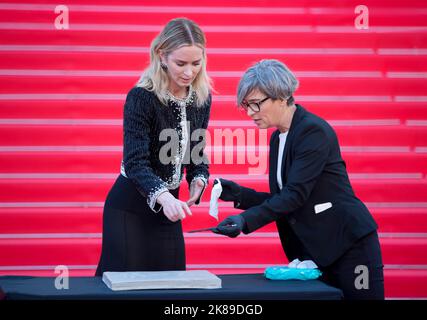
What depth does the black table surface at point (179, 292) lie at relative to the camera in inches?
88.9

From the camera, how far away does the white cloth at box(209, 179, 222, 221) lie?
9.12ft

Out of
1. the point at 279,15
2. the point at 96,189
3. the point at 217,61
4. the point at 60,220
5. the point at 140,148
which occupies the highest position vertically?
the point at 279,15

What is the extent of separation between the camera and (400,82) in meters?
4.77

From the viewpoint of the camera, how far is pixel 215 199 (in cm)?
279

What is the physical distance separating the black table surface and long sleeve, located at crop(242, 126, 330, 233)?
236 mm

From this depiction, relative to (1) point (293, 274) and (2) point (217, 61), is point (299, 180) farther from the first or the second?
(2) point (217, 61)

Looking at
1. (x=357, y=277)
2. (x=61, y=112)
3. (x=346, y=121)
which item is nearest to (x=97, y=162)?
(x=61, y=112)

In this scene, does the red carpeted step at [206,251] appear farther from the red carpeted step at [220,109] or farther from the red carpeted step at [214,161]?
the red carpeted step at [220,109]

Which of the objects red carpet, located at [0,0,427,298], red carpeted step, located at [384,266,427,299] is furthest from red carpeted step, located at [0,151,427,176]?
red carpeted step, located at [384,266,427,299]

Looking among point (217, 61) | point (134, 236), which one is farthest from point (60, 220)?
point (134, 236)

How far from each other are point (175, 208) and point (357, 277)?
64cm

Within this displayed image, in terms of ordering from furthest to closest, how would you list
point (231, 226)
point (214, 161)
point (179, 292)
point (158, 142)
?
1. point (214, 161)
2. point (158, 142)
3. point (231, 226)
4. point (179, 292)

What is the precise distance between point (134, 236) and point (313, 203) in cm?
66

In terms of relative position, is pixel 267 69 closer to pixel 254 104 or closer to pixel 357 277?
pixel 254 104
